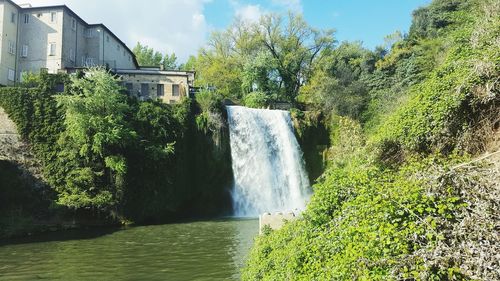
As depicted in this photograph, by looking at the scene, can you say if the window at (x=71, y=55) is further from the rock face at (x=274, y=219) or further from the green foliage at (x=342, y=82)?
the rock face at (x=274, y=219)

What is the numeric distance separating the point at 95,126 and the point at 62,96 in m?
2.72

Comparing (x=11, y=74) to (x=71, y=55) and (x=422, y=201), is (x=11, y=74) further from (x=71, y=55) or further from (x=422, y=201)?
(x=422, y=201)

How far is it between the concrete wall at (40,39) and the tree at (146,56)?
29676 mm

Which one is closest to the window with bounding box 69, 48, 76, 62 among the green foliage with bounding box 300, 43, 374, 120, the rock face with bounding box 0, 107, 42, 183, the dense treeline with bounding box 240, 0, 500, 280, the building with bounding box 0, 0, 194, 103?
the building with bounding box 0, 0, 194, 103

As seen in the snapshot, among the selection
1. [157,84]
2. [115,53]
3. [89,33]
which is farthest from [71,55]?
[157,84]

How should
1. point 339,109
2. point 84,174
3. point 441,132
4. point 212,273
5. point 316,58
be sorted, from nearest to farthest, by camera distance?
point 441,132 → point 212,273 → point 84,174 → point 339,109 → point 316,58

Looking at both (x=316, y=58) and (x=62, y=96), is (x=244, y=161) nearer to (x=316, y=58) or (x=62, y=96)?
(x=62, y=96)

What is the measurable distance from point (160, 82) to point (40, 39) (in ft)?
34.8

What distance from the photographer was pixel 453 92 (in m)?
10.5

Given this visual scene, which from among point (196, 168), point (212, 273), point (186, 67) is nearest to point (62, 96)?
point (196, 168)

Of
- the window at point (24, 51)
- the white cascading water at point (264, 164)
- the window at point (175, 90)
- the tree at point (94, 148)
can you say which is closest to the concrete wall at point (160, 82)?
the window at point (175, 90)

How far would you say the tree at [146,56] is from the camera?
64.6 metres

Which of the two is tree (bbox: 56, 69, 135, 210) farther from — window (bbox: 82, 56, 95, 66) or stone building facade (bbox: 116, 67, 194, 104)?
window (bbox: 82, 56, 95, 66)

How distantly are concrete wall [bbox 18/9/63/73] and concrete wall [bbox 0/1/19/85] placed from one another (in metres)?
0.73
